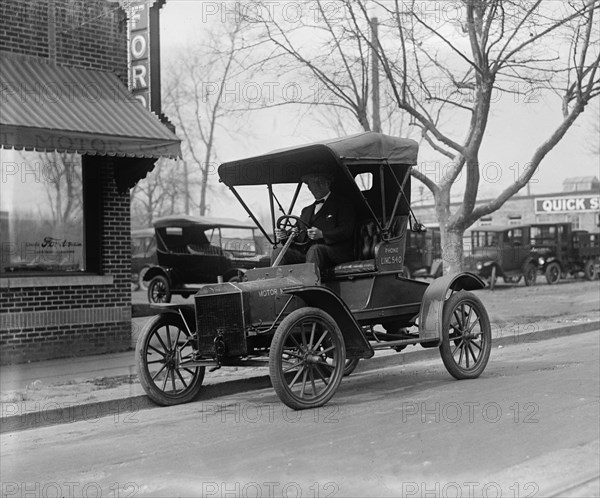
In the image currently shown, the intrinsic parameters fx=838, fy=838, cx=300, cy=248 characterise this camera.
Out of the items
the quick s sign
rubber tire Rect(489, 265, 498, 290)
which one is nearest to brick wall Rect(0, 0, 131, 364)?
rubber tire Rect(489, 265, 498, 290)

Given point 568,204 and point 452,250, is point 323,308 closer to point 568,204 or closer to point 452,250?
point 452,250

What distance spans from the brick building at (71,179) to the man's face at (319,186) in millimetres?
3071

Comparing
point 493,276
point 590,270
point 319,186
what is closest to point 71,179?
point 319,186

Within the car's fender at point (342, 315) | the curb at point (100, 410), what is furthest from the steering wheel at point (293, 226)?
the curb at point (100, 410)

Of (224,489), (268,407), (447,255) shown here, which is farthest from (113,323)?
(224,489)

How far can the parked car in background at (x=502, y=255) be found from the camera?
30016 millimetres

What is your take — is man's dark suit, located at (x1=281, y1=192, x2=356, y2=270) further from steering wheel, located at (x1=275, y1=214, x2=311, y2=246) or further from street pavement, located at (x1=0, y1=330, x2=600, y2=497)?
street pavement, located at (x1=0, y1=330, x2=600, y2=497)

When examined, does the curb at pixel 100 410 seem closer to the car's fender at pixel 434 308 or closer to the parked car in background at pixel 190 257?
the car's fender at pixel 434 308

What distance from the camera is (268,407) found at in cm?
802

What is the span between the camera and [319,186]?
348 inches

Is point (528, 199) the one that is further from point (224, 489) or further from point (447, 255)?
point (224, 489)

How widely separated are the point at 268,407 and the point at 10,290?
4856mm

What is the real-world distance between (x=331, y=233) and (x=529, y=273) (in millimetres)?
24181

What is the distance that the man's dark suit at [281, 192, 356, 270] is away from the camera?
853cm
